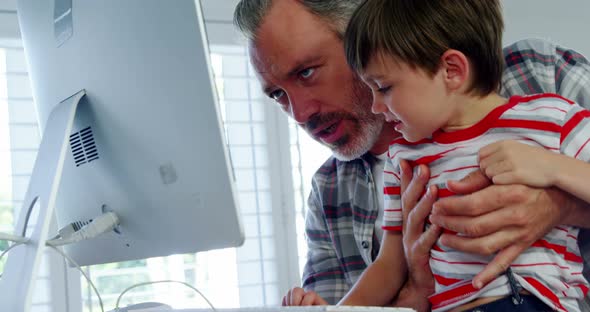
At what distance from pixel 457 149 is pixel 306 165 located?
250cm

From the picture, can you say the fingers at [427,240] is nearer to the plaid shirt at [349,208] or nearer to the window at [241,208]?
the plaid shirt at [349,208]

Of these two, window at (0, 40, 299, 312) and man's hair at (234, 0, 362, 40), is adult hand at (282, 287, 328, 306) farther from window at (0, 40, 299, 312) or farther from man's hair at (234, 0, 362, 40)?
window at (0, 40, 299, 312)

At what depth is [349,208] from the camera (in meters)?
1.59

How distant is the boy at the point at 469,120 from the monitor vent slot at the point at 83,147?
453 mm

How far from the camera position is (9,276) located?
38.5 inches

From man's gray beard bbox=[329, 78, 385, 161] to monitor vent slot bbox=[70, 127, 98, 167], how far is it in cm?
64

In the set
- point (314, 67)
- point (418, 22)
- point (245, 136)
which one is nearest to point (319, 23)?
point (314, 67)

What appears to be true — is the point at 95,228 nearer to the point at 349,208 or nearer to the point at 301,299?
the point at 301,299

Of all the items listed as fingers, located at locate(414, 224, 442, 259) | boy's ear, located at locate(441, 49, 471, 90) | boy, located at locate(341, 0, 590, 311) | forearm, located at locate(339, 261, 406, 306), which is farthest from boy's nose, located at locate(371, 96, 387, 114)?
forearm, located at locate(339, 261, 406, 306)

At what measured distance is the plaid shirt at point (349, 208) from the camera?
135 cm

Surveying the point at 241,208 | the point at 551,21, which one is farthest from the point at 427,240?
the point at 551,21

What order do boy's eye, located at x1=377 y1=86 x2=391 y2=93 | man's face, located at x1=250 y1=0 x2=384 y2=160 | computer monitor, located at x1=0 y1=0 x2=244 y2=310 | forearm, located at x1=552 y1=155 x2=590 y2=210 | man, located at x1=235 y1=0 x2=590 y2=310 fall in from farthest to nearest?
man's face, located at x1=250 y1=0 x2=384 y2=160
man, located at x1=235 y1=0 x2=590 y2=310
boy's eye, located at x1=377 y1=86 x2=391 y2=93
forearm, located at x1=552 y1=155 x2=590 y2=210
computer monitor, located at x1=0 y1=0 x2=244 y2=310

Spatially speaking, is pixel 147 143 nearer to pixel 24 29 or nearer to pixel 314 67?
pixel 24 29

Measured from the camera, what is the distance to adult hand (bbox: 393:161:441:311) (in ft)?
3.62
